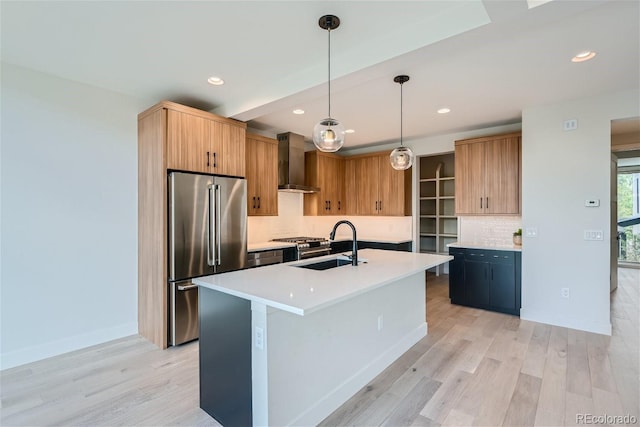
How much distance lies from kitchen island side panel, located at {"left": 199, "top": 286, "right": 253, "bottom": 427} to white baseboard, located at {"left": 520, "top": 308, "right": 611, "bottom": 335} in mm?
3660

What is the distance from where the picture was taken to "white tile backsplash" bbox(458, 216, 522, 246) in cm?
491

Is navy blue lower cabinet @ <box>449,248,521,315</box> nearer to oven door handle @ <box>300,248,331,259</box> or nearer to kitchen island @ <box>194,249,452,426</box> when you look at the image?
oven door handle @ <box>300,248,331,259</box>

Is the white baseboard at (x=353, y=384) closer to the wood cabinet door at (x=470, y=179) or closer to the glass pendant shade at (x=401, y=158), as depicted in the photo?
the glass pendant shade at (x=401, y=158)

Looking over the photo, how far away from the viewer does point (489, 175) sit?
452 centimetres

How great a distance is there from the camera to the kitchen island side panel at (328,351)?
1795 millimetres

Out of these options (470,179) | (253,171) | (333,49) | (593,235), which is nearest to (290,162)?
(253,171)

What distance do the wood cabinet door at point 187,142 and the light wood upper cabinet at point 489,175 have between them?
11.9 ft

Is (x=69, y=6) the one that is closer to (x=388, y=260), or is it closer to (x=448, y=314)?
(x=388, y=260)

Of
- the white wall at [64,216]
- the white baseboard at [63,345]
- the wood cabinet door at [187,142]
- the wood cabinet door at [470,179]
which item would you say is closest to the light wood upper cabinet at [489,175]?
the wood cabinet door at [470,179]

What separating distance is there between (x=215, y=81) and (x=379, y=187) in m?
3.57

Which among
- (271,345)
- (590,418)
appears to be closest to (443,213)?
(590,418)

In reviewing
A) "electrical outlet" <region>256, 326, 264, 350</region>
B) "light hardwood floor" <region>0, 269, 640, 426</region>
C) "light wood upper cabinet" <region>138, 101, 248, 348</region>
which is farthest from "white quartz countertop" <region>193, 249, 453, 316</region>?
"light wood upper cabinet" <region>138, 101, 248, 348</region>

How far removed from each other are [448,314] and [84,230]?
4.31 meters

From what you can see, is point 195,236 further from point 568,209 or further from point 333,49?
point 568,209
